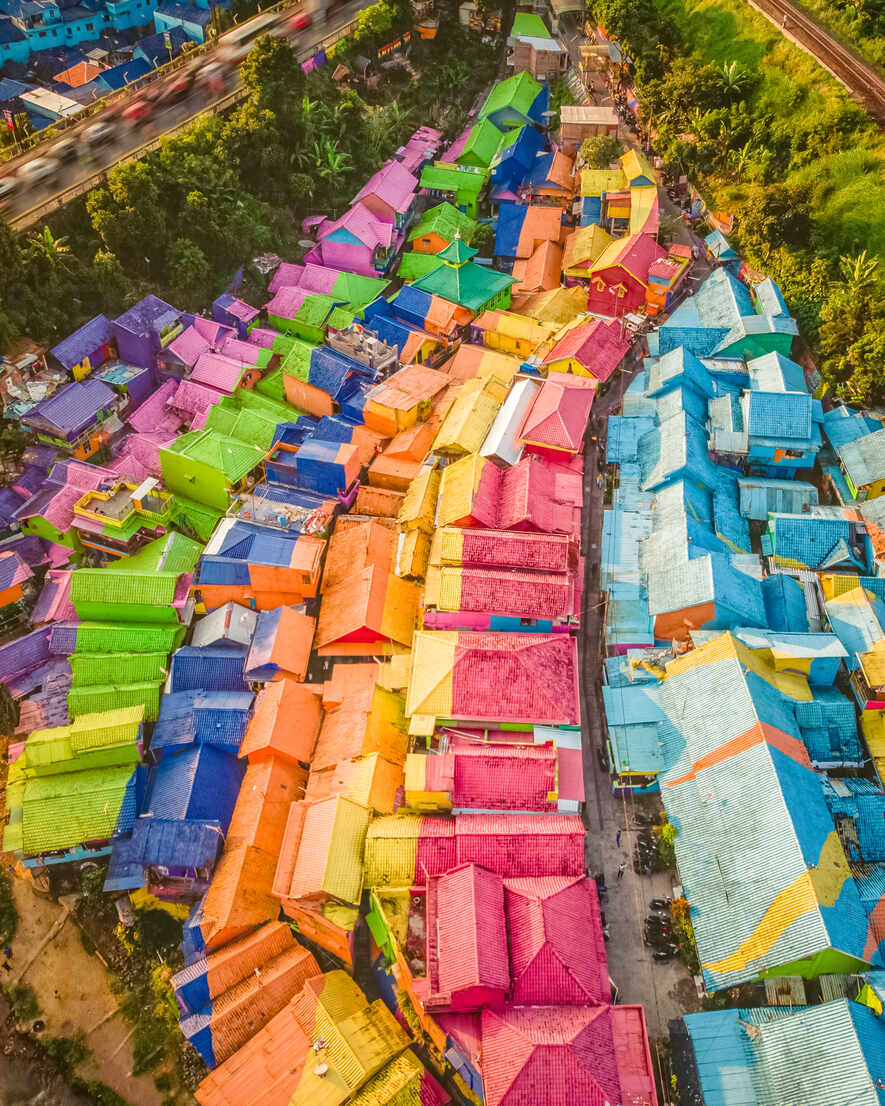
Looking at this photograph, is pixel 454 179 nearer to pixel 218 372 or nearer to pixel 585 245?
pixel 585 245

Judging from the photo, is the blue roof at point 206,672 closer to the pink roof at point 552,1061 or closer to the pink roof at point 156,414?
the pink roof at point 156,414

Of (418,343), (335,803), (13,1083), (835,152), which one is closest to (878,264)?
(835,152)

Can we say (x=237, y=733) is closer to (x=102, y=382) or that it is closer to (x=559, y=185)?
(x=102, y=382)

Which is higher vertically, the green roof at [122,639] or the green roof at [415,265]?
the green roof at [415,265]

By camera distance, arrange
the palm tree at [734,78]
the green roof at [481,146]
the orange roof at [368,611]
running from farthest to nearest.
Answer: the green roof at [481,146], the palm tree at [734,78], the orange roof at [368,611]

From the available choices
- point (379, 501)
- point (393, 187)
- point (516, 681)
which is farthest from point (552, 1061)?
point (393, 187)

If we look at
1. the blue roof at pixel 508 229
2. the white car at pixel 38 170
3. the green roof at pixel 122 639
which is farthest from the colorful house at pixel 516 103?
the green roof at pixel 122 639

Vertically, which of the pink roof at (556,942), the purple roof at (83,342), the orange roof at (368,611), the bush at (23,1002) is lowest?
the bush at (23,1002)
